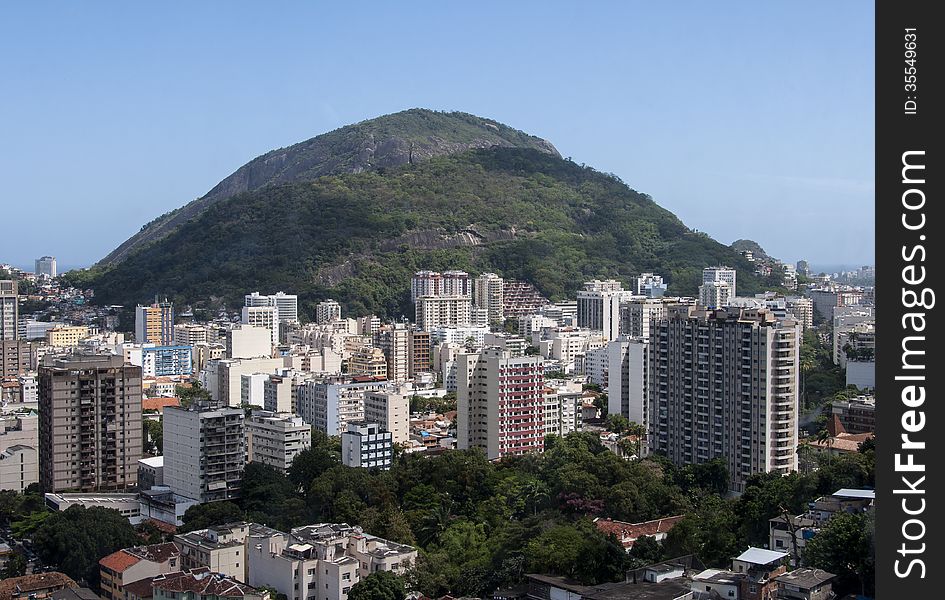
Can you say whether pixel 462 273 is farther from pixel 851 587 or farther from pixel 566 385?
pixel 851 587

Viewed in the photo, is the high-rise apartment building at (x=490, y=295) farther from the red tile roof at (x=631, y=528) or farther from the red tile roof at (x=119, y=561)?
the red tile roof at (x=119, y=561)

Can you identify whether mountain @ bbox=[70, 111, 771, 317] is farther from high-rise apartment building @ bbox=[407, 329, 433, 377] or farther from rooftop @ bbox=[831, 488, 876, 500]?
rooftop @ bbox=[831, 488, 876, 500]

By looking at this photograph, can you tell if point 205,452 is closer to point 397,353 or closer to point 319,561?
point 319,561

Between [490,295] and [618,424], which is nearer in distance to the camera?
[618,424]

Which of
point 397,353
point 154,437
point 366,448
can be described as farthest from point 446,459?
point 397,353

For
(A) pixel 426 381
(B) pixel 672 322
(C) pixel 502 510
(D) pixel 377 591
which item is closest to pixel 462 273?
(A) pixel 426 381

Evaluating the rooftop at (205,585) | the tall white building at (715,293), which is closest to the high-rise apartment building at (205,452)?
the rooftop at (205,585)

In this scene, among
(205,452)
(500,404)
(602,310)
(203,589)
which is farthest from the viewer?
(602,310)
